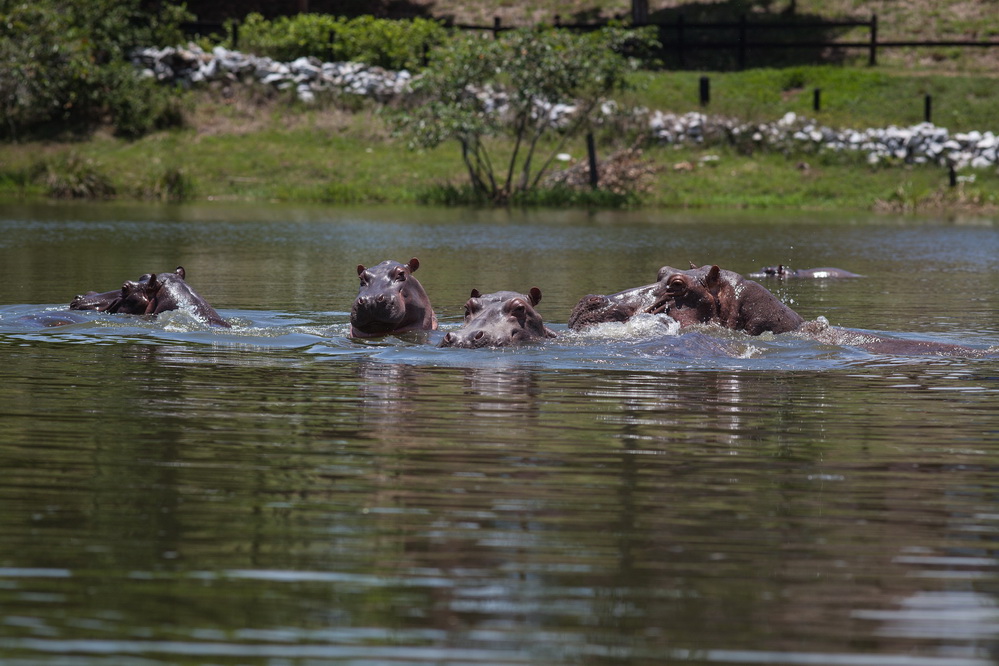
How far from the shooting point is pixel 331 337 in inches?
456

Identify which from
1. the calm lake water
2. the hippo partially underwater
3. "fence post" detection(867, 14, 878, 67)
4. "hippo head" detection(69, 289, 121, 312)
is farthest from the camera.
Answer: "fence post" detection(867, 14, 878, 67)

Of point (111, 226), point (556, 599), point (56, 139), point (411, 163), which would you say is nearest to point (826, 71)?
point (411, 163)

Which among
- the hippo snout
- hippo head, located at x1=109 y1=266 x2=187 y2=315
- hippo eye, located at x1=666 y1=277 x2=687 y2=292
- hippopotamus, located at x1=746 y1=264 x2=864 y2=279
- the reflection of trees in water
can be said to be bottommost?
the reflection of trees in water

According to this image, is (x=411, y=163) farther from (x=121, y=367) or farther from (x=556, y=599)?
(x=556, y=599)

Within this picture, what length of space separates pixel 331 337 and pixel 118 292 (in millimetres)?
2258

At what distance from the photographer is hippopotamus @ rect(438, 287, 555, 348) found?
10281 millimetres

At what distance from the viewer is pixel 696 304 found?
10.8 meters

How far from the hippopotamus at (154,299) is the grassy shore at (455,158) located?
24988mm

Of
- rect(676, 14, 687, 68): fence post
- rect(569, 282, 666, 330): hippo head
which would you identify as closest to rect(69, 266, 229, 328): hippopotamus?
rect(569, 282, 666, 330): hippo head

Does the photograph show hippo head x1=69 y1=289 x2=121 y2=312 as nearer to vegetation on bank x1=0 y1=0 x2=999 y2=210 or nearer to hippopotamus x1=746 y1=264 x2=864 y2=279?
hippopotamus x1=746 y1=264 x2=864 y2=279

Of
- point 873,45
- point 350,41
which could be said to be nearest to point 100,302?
point 350,41

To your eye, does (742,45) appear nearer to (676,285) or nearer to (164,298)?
(164,298)

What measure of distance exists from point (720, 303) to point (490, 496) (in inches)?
219

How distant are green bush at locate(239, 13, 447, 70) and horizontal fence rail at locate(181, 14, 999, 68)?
1.62 metres
